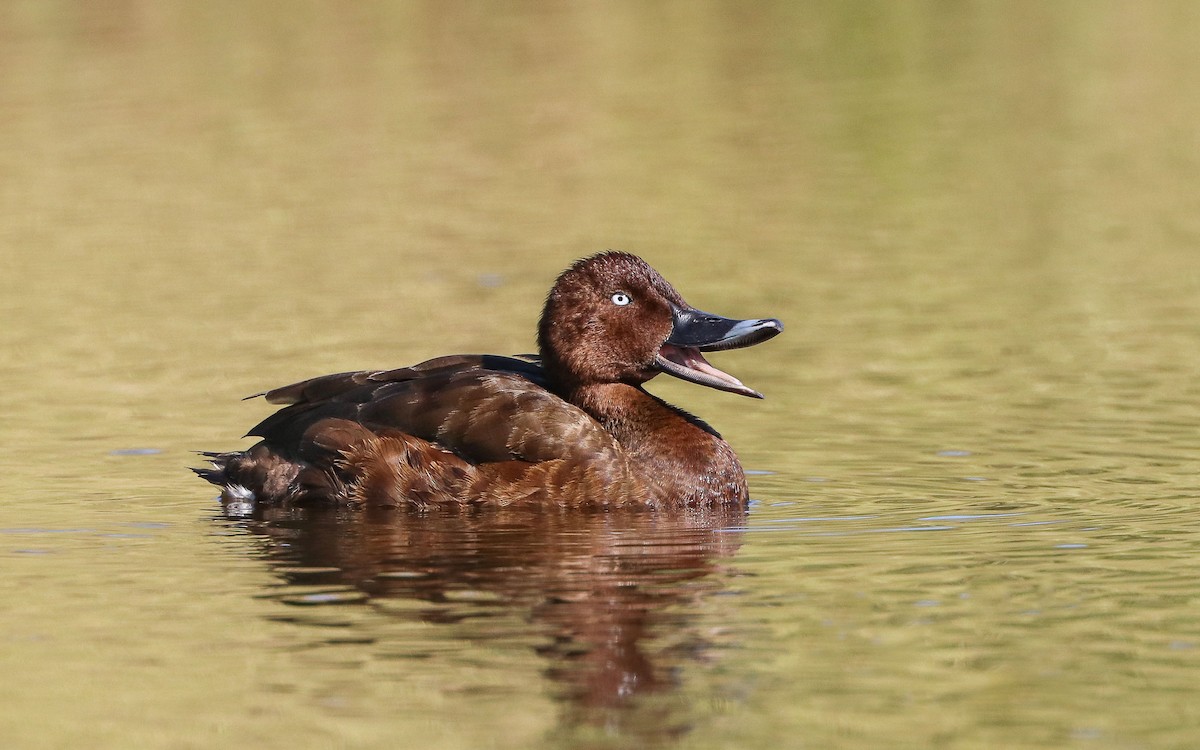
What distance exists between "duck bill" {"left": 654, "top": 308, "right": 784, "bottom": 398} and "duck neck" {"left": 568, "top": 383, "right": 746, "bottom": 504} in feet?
0.68

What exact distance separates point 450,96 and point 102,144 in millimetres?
5357

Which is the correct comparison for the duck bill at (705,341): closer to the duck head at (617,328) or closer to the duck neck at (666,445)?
the duck head at (617,328)

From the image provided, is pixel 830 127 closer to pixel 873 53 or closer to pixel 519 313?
pixel 873 53

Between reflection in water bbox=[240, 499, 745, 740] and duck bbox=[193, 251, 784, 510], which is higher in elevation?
duck bbox=[193, 251, 784, 510]

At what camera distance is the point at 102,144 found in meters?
25.1

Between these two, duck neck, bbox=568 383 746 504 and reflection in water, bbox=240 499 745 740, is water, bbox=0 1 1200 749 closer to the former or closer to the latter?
reflection in water, bbox=240 499 745 740

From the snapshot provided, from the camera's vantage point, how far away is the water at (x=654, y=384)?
684 centimetres

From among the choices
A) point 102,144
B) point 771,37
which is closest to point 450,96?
point 102,144

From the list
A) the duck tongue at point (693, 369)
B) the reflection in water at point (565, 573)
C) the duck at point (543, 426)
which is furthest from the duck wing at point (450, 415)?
the duck tongue at point (693, 369)

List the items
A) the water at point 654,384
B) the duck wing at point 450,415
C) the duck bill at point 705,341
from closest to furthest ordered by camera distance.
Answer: the water at point 654,384 → the duck wing at point 450,415 → the duck bill at point 705,341

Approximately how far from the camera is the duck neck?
10062mm

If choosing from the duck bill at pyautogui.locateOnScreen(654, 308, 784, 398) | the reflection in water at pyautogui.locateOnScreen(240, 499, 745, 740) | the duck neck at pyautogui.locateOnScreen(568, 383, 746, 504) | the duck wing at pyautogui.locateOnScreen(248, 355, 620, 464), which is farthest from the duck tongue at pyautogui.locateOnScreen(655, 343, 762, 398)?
the reflection in water at pyautogui.locateOnScreen(240, 499, 745, 740)

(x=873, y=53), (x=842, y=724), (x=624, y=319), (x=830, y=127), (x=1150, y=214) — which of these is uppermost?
(x=873, y=53)

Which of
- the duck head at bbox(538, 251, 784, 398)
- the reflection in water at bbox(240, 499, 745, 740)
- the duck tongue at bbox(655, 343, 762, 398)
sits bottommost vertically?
the reflection in water at bbox(240, 499, 745, 740)
